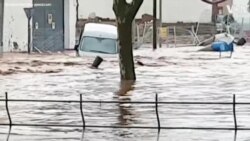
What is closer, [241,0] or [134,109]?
[134,109]

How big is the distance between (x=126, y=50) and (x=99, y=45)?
14.5 metres

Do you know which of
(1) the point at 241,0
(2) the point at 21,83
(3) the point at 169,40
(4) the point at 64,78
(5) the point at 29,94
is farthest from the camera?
(1) the point at 241,0

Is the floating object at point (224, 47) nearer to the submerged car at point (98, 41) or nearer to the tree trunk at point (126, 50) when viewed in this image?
the submerged car at point (98, 41)

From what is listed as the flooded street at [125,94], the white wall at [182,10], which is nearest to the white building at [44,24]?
the white wall at [182,10]

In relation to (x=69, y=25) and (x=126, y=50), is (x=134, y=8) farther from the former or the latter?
(x=69, y=25)

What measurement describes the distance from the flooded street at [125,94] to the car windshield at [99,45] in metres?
0.81

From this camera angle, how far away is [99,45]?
130 feet

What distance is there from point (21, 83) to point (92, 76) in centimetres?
418

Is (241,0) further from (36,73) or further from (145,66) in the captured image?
(36,73)

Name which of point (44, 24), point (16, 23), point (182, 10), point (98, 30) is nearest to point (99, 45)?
point (98, 30)

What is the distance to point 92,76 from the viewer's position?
1167 inches

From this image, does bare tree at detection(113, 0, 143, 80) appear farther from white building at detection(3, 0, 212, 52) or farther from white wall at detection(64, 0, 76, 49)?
white wall at detection(64, 0, 76, 49)

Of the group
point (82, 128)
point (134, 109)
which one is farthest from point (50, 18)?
point (82, 128)

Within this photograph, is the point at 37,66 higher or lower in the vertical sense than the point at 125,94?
lower
